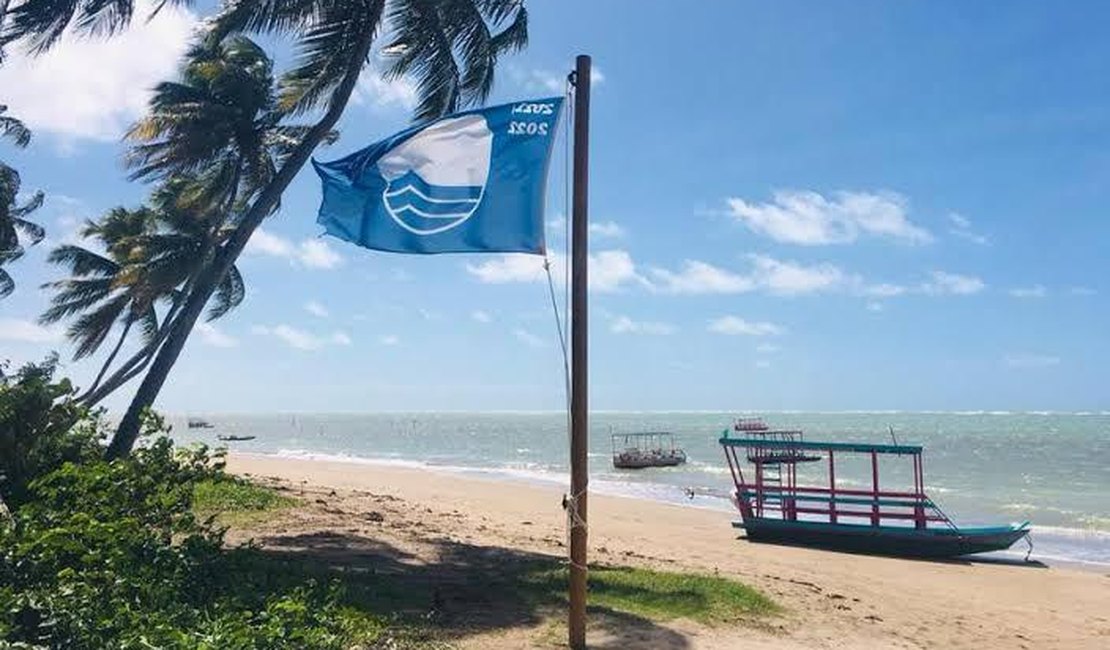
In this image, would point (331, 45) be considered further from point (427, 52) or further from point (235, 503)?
point (235, 503)

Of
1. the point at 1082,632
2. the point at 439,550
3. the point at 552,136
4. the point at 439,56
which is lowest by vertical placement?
the point at 1082,632

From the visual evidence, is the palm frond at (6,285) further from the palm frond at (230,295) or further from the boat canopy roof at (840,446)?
the boat canopy roof at (840,446)

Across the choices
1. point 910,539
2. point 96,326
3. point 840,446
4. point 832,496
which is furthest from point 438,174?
point 96,326

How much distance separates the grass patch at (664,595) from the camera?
8.79 m

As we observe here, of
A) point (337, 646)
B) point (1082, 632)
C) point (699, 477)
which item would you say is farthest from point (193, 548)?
point (699, 477)

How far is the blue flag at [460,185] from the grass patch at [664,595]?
4.13 m

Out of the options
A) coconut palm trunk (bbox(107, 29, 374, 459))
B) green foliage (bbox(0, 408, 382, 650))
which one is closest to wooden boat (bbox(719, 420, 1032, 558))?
coconut palm trunk (bbox(107, 29, 374, 459))

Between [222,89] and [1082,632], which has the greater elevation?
[222,89]

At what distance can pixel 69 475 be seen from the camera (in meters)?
6.64

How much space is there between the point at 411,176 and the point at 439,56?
429 inches

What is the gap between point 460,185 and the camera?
7.11 metres

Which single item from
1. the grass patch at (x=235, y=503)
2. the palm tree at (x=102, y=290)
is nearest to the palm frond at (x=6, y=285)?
the palm tree at (x=102, y=290)

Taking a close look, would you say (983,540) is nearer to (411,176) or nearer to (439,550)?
(439,550)

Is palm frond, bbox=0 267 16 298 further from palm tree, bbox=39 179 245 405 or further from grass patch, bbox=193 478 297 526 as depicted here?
grass patch, bbox=193 478 297 526
